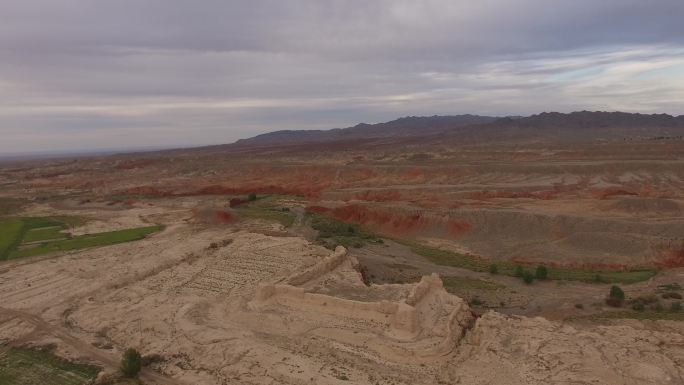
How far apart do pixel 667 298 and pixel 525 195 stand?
2663 cm

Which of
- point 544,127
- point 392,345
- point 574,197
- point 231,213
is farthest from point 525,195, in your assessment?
point 544,127

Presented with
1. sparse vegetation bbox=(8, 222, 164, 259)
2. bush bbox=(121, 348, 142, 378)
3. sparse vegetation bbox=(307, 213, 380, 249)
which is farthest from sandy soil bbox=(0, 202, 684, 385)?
sparse vegetation bbox=(307, 213, 380, 249)

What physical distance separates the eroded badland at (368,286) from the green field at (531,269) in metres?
0.17

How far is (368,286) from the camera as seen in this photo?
2034 centimetres

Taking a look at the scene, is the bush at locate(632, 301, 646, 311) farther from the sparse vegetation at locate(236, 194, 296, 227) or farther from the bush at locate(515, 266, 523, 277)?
the sparse vegetation at locate(236, 194, 296, 227)

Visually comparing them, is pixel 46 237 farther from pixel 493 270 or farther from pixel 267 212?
pixel 493 270

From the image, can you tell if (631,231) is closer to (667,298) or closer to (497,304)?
(667,298)

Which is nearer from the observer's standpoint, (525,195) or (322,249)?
(322,249)

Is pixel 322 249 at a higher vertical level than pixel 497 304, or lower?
higher

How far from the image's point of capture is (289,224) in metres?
38.6

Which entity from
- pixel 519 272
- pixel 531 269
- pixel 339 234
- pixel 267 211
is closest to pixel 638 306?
pixel 519 272

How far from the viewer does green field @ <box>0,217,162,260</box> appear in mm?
32188

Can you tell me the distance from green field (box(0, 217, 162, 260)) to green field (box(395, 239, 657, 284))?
1946cm

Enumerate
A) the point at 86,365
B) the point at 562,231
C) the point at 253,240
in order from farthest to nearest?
the point at 562,231 → the point at 253,240 → the point at 86,365
